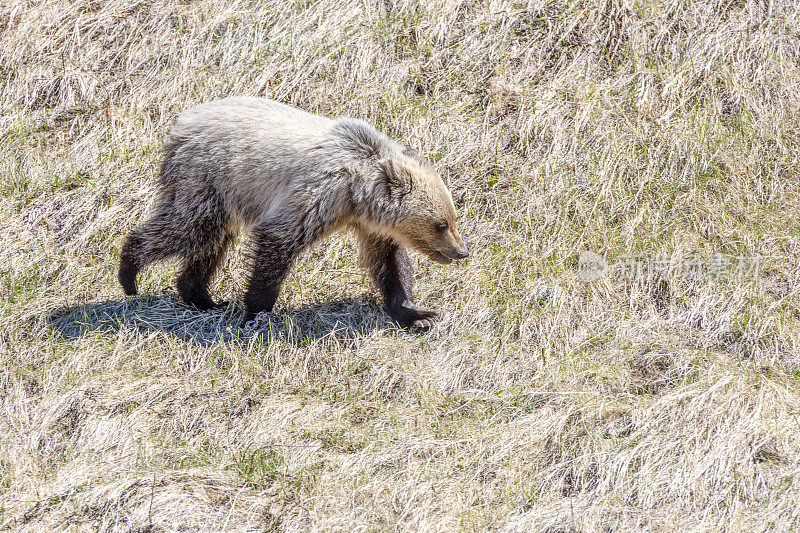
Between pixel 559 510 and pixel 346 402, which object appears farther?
pixel 346 402

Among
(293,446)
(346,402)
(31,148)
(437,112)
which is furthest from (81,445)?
(437,112)

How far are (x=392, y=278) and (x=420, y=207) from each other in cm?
63

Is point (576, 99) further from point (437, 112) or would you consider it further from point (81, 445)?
point (81, 445)

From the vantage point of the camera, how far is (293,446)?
15.2ft

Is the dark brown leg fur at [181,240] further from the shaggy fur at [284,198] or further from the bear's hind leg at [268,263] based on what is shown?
the bear's hind leg at [268,263]

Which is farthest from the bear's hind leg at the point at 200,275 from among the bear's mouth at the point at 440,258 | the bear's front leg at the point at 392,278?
the bear's mouth at the point at 440,258

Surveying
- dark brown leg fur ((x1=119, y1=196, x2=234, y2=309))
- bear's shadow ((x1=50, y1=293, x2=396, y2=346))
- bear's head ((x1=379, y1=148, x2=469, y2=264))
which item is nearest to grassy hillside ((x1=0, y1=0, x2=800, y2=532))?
bear's shadow ((x1=50, y1=293, x2=396, y2=346))

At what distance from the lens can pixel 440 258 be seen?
5801 mm

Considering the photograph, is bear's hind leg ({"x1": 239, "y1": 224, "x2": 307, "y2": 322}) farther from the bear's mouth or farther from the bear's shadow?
the bear's mouth

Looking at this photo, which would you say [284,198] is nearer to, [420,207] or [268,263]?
[268,263]

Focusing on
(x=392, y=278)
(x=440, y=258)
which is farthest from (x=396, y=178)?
(x=392, y=278)

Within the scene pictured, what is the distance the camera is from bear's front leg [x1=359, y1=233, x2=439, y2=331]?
590cm

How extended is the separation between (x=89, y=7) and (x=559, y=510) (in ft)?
20.6

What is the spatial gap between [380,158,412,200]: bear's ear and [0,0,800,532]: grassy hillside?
94 centimetres
